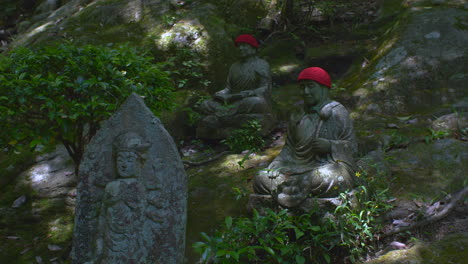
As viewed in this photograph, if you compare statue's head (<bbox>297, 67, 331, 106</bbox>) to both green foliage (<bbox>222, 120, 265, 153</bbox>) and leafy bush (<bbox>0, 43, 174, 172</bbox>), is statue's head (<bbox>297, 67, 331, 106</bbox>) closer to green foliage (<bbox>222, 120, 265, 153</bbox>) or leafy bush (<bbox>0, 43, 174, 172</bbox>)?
leafy bush (<bbox>0, 43, 174, 172</bbox>)

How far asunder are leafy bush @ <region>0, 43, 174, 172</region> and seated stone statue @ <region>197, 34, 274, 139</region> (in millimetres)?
2994

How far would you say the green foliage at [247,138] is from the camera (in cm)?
659

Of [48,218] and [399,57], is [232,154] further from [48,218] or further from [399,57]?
[399,57]

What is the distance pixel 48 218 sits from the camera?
5.06 meters

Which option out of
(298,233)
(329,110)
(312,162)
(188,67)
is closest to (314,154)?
(312,162)

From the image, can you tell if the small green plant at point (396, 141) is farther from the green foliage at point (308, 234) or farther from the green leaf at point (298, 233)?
the green leaf at point (298, 233)

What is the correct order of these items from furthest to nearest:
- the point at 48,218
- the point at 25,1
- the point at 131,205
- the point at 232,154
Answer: the point at 25,1
the point at 232,154
the point at 48,218
the point at 131,205

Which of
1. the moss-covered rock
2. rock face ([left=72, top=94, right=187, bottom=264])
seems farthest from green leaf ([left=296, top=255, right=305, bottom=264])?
rock face ([left=72, top=94, right=187, bottom=264])

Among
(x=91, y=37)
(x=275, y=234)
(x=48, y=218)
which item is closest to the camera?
(x=275, y=234)

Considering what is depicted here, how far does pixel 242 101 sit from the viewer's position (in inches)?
279

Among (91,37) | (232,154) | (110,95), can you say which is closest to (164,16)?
(91,37)

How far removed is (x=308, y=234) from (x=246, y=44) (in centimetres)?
451

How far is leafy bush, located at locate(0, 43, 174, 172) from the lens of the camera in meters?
3.45

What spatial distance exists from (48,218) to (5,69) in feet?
7.05
